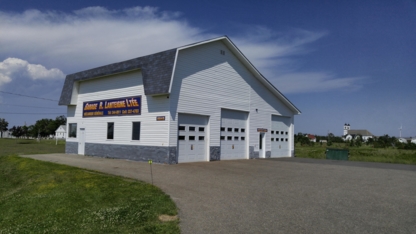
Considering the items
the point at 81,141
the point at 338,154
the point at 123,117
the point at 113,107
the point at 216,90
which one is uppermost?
the point at 216,90

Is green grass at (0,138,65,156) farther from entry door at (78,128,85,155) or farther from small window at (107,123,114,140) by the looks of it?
small window at (107,123,114,140)

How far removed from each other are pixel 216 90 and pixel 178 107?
139 inches

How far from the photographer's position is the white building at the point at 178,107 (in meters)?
18.4

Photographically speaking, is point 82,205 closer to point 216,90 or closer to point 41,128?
point 216,90

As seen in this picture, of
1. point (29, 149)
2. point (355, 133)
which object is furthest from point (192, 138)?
point (355, 133)

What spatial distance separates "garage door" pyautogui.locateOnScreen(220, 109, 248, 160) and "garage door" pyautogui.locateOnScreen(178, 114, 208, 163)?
1714 mm

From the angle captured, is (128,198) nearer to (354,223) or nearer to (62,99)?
(354,223)

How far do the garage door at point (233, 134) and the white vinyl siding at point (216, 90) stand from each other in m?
0.44

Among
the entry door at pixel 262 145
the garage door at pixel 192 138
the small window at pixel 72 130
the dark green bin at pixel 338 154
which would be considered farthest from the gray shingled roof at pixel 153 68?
the dark green bin at pixel 338 154

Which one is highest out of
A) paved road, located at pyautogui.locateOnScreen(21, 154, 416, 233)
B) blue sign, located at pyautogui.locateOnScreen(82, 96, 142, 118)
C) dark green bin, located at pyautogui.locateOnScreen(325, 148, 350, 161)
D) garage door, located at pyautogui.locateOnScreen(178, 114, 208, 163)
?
blue sign, located at pyautogui.locateOnScreen(82, 96, 142, 118)

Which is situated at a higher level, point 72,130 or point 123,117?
point 123,117

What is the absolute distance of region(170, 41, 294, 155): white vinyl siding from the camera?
743 inches

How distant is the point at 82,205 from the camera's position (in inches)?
346

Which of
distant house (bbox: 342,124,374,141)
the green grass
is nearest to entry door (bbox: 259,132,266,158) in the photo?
the green grass
